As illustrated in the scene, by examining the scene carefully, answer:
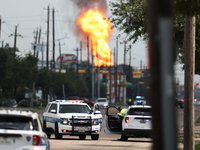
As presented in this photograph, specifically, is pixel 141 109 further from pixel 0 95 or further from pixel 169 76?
pixel 0 95

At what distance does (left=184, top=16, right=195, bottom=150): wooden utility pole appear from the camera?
13.2 metres

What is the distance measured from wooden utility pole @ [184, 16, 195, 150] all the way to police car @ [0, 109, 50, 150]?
5635 millimetres

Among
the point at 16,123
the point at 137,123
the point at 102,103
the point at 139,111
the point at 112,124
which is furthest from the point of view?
the point at 102,103

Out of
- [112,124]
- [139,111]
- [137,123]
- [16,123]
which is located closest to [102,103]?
[112,124]

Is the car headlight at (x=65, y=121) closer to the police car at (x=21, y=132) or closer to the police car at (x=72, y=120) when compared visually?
the police car at (x=72, y=120)

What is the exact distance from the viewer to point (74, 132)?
2009 centimetres

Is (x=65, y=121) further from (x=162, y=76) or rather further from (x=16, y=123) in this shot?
(x=162, y=76)

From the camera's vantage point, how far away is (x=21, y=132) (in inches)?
338

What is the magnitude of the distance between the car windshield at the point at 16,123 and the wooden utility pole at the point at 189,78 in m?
5.89

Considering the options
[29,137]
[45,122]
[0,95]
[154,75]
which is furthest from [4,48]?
[154,75]

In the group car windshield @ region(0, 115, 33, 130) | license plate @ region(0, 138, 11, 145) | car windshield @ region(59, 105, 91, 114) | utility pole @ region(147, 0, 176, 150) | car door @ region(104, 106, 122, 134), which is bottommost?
car door @ region(104, 106, 122, 134)

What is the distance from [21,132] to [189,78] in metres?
6.45

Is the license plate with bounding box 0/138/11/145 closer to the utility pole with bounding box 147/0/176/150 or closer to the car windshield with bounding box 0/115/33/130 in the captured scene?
the car windshield with bounding box 0/115/33/130

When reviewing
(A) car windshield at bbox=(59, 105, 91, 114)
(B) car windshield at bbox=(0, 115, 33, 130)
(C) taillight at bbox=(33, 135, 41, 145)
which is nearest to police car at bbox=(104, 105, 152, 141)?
(A) car windshield at bbox=(59, 105, 91, 114)
